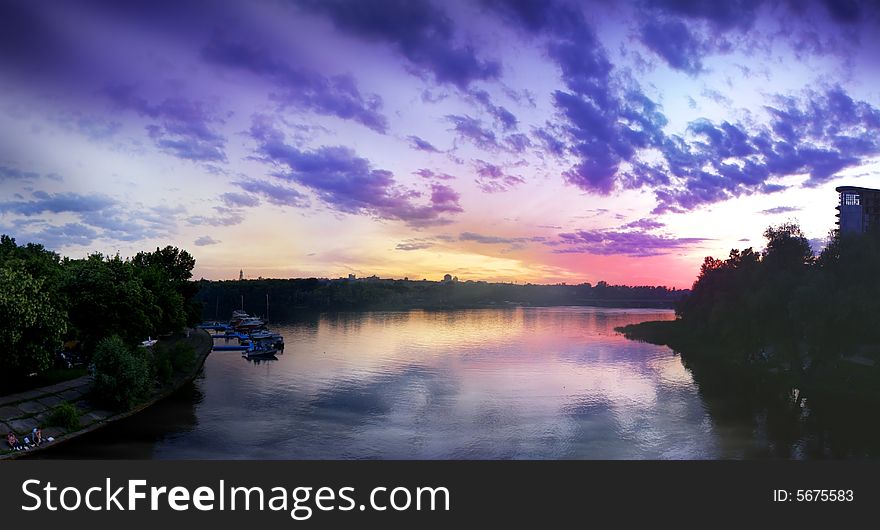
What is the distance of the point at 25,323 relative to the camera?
1790 inches

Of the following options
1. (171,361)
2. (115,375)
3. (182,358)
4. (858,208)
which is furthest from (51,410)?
(858,208)

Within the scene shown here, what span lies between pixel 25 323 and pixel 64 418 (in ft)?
29.1

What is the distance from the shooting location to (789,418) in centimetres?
6003

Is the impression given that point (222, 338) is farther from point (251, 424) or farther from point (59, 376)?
point (251, 424)

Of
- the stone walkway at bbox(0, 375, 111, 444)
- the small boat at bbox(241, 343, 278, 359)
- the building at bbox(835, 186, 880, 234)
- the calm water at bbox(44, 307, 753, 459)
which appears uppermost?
the building at bbox(835, 186, 880, 234)

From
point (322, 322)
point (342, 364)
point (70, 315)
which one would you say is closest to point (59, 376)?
point (70, 315)

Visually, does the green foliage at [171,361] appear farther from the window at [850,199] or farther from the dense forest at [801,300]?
the window at [850,199]

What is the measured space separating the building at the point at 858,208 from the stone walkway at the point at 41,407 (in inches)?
6228

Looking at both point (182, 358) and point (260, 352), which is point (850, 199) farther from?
point (182, 358)

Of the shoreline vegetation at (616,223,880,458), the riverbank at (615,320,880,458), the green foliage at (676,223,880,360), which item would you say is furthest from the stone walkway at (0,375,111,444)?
the green foliage at (676,223,880,360)

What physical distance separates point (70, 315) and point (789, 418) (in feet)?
253

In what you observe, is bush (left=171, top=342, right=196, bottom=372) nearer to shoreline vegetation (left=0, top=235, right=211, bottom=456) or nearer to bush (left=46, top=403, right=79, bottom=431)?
shoreline vegetation (left=0, top=235, right=211, bottom=456)

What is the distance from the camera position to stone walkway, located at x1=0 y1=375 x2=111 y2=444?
4475 cm

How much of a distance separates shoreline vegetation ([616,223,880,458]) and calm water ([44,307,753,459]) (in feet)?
18.4
